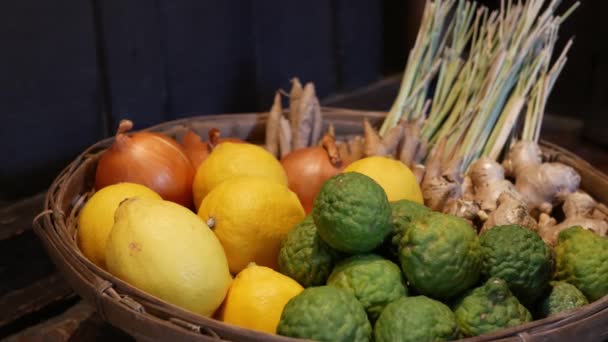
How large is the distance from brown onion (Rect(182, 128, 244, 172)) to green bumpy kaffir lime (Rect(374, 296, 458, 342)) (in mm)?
456

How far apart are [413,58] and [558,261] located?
20.4 inches

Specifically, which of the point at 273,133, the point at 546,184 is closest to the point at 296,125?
the point at 273,133

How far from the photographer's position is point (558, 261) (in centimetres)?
70

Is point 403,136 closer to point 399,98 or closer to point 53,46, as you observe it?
point 399,98

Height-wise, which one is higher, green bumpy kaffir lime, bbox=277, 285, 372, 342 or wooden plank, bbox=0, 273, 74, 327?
green bumpy kaffir lime, bbox=277, 285, 372, 342

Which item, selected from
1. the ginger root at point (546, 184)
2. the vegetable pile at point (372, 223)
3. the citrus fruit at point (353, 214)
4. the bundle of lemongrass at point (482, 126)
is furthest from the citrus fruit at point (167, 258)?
the ginger root at point (546, 184)

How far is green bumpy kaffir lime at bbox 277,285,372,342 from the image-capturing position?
21.6 inches

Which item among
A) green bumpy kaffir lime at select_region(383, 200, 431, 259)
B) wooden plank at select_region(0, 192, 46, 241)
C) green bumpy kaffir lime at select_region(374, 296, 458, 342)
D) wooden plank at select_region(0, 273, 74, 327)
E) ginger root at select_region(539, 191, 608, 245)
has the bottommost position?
wooden plank at select_region(0, 273, 74, 327)

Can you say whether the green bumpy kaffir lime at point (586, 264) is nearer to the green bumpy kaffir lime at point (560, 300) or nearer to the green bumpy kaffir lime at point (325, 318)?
the green bumpy kaffir lime at point (560, 300)

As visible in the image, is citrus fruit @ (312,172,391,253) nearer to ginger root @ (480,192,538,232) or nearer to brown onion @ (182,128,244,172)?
ginger root @ (480,192,538,232)

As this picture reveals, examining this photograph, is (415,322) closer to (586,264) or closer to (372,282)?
(372,282)

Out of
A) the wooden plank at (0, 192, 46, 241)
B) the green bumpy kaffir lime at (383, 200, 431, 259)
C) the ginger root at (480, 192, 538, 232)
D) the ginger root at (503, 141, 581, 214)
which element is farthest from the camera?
the wooden plank at (0, 192, 46, 241)

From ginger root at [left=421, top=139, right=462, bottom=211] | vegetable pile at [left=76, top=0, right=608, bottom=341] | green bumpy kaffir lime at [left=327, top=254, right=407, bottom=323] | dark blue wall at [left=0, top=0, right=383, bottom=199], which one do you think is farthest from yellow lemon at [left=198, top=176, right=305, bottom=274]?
dark blue wall at [left=0, top=0, right=383, bottom=199]

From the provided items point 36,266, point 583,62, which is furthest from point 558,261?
point 583,62
